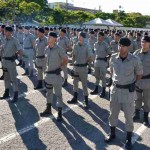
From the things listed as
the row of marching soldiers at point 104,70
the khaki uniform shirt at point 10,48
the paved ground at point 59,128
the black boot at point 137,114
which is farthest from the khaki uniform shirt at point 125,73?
the khaki uniform shirt at point 10,48

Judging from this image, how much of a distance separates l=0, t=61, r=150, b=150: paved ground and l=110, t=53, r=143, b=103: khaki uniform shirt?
986 millimetres

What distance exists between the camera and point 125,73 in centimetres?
606

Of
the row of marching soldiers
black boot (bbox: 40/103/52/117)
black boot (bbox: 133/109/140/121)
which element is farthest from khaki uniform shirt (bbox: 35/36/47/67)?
black boot (bbox: 133/109/140/121)

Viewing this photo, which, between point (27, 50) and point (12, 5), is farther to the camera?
point (12, 5)

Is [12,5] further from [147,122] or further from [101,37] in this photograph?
[147,122]

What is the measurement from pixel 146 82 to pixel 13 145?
3370mm

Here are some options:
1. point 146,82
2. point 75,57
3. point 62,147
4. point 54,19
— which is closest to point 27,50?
point 75,57

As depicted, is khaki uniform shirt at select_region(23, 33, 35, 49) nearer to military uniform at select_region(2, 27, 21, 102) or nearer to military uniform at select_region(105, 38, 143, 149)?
military uniform at select_region(2, 27, 21, 102)

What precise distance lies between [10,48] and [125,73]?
13.4 feet

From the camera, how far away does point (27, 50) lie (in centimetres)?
1285

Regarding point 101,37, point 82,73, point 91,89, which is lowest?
point 91,89

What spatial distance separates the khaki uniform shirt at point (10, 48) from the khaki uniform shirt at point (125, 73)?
3.67 meters

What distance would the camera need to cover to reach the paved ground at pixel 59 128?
6.23 meters

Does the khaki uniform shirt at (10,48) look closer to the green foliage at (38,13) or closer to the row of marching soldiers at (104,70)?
the row of marching soldiers at (104,70)
